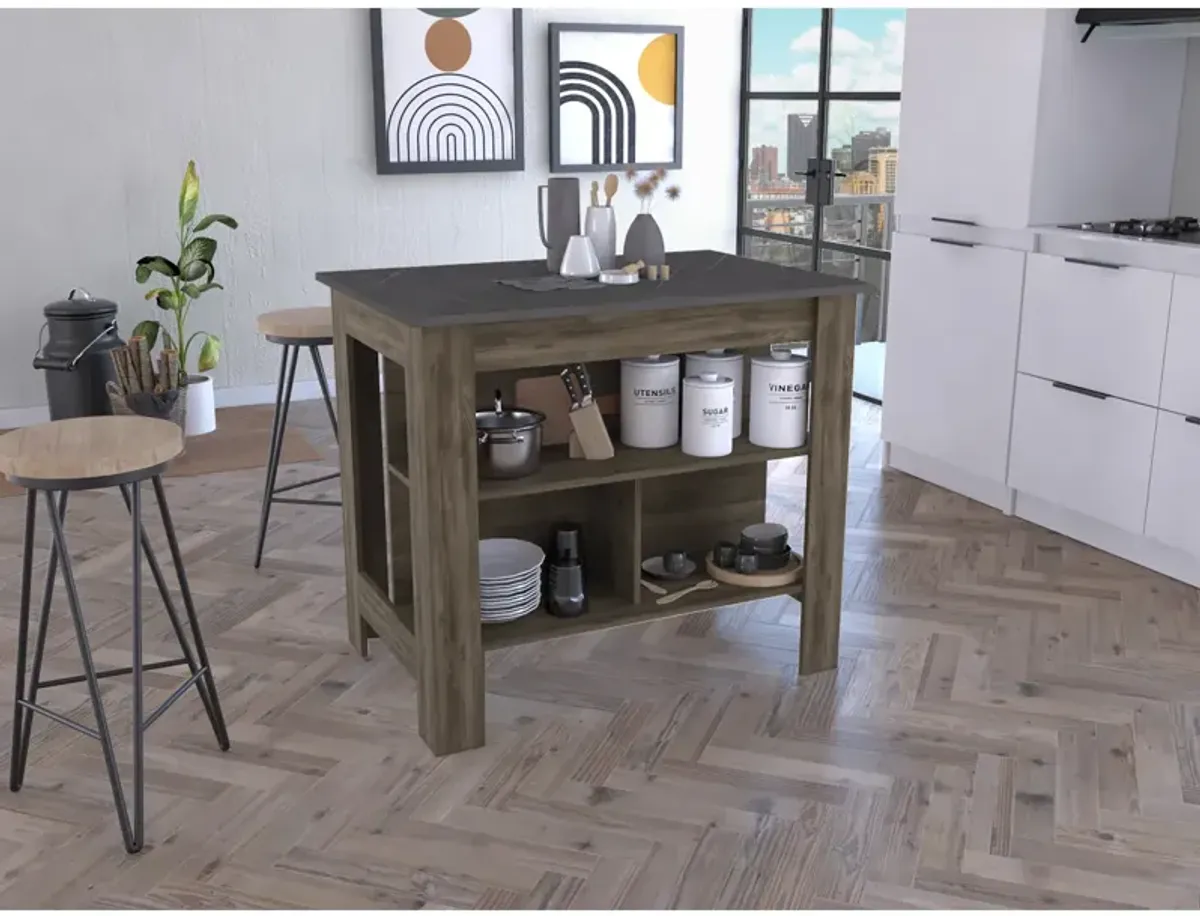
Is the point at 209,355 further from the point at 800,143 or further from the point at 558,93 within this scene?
the point at 800,143

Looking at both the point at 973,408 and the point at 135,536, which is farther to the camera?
the point at 973,408

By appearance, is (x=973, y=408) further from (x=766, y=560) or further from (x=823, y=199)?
(x=823, y=199)

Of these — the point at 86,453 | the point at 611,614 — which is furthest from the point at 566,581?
the point at 86,453

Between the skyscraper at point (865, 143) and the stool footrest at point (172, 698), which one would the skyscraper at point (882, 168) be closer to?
the skyscraper at point (865, 143)

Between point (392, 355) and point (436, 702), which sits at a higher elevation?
point (392, 355)

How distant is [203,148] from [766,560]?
364cm

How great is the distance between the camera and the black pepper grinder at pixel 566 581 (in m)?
3.05

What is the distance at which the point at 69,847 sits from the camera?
8.20ft

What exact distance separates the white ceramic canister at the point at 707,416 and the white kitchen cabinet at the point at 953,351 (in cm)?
171

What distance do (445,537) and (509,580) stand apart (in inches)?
12.2

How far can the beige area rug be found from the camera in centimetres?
502

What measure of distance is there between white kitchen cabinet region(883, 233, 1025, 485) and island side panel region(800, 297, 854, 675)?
1457 millimetres

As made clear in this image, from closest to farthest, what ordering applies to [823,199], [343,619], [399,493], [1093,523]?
[399,493] → [343,619] → [1093,523] → [823,199]

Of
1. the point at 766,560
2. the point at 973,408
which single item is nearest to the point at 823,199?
the point at 973,408
